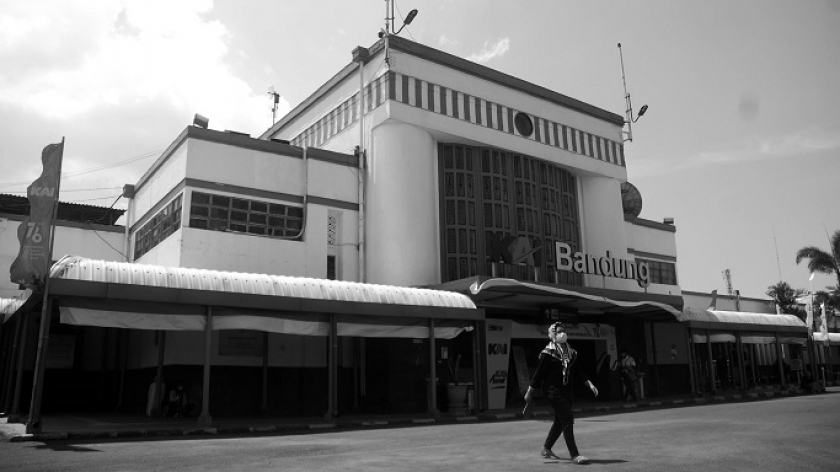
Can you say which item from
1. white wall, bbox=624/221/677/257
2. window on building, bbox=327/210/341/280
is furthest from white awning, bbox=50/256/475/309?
white wall, bbox=624/221/677/257

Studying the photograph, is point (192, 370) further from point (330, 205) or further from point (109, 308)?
point (330, 205)

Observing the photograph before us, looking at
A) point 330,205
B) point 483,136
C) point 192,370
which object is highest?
point 483,136

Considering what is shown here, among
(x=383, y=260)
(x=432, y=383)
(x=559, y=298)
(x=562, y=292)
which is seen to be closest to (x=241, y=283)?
(x=432, y=383)

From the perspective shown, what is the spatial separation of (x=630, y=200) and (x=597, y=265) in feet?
37.2

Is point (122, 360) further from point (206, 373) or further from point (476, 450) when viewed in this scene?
point (476, 450)

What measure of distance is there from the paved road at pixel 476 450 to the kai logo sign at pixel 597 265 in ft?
32.5

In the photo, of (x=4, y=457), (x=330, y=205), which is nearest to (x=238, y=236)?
(x=330, y=205)

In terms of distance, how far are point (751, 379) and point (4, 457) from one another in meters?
36.5

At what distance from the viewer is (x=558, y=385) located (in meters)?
9.58

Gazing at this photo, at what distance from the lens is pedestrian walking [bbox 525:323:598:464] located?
364 inches

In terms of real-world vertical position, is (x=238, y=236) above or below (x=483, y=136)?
below

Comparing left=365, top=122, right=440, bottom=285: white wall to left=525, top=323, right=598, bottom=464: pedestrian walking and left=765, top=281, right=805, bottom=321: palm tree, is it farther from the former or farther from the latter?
left=765, top=281, right=805, bottom=321: palm tree

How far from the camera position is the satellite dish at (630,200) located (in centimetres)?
3538

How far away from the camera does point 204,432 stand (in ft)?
47.0
